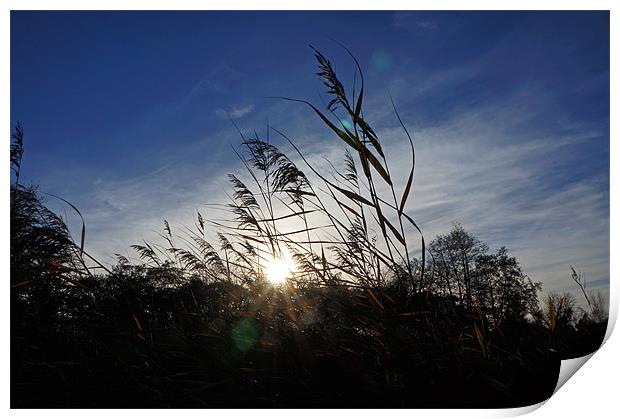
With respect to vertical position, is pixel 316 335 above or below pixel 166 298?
below

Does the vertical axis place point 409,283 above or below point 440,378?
above

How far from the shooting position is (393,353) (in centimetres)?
178

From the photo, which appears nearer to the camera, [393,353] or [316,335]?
[393,353]
